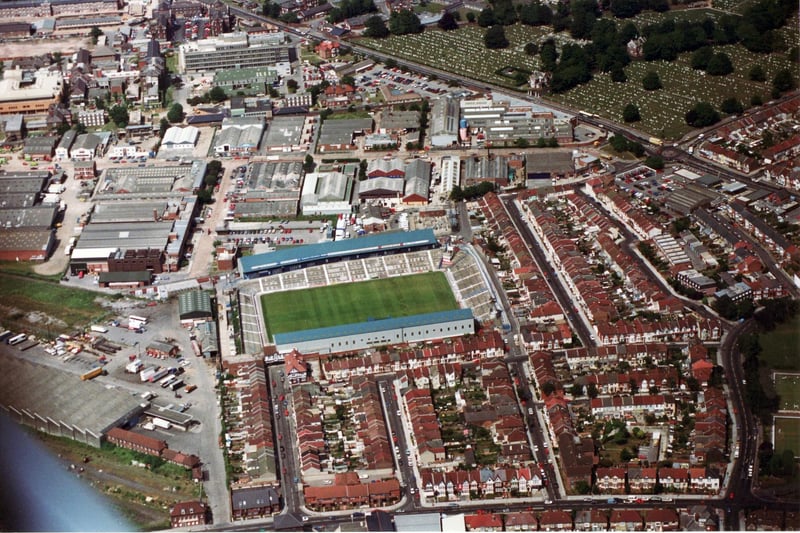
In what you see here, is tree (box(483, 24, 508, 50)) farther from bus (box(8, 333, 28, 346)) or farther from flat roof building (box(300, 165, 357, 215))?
bus (box(8, 333, 28, 346))

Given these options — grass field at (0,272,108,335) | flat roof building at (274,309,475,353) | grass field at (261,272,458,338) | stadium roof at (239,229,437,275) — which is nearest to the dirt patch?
flat roof building at (274,309,475,353)

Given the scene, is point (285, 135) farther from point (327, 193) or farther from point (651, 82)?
point (651, 82)

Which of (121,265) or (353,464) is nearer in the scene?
(353,464)

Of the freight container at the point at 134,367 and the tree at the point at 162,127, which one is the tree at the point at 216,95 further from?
the freight container at the point at 134,367

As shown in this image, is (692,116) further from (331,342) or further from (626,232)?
(331,342)

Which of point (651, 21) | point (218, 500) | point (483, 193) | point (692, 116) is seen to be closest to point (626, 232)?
point (483, 193)

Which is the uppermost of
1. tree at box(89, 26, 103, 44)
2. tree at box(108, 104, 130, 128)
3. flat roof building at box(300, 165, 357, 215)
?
tree at box(89, 26, 103, 44)

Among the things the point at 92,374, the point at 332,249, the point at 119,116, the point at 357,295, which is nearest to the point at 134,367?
the point at 92,374
